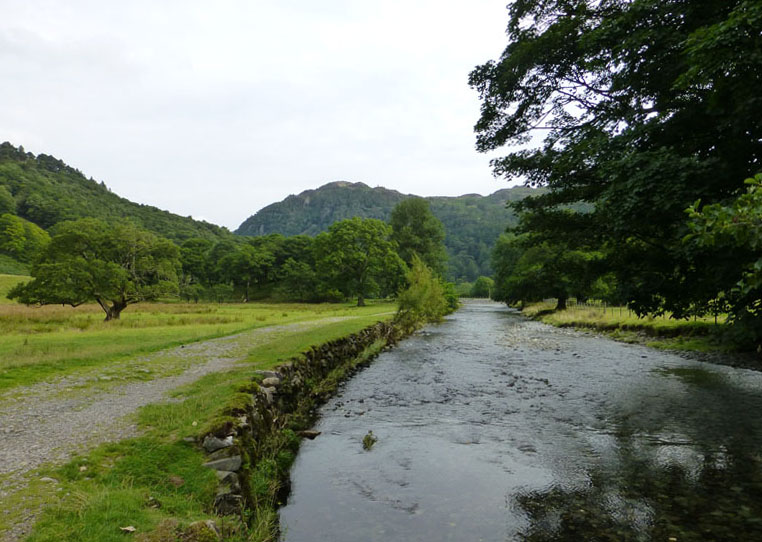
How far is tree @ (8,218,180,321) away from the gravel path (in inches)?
666

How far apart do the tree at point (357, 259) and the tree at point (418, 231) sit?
521 inches

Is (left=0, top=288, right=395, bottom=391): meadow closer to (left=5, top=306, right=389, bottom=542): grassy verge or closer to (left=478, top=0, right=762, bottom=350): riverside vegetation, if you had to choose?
(left=5, top=306, right=389, bottom=542): grassy verge

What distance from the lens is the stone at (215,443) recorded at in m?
5.93

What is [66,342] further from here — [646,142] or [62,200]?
[62,200]

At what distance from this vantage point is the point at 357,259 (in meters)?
54.7

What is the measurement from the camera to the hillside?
10519cm

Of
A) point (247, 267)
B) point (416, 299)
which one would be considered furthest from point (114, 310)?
point (247, 267)

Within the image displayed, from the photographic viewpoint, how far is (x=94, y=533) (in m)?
3.70

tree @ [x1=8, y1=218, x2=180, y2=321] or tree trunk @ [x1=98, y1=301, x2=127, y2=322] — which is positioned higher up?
tree @ [x1=8, y1=218, x2=180, y2=321]

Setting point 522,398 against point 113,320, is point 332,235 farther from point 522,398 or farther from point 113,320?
point 522,398

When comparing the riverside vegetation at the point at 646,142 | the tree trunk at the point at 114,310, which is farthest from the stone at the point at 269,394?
the tree trunk at the point at 114,310

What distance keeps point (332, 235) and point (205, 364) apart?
45421mm

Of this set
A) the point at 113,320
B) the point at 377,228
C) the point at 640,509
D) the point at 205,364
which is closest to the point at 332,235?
the point at 377,228

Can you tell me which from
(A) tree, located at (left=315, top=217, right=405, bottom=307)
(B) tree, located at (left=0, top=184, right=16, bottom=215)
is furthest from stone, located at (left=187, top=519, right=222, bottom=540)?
(B) tree, located at (left=0, top=184, right=16, bottom=215)
